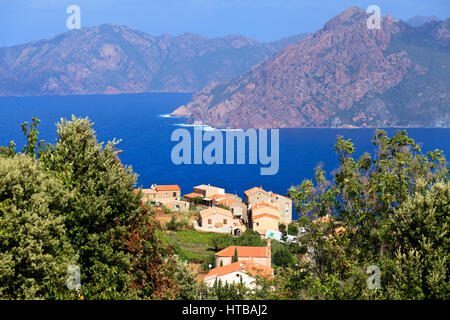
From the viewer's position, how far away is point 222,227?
233ft

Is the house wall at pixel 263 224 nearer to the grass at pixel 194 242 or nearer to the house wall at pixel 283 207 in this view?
the grass at pixel 194 242

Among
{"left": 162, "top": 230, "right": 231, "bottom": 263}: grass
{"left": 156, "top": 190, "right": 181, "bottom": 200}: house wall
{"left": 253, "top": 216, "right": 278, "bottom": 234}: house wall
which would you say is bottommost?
{"left": 162, "top": 230, "right": 231, "bottom": 263}: grass

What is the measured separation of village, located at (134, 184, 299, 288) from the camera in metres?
42.9

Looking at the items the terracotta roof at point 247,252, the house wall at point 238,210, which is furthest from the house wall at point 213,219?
the terracotta roof at point 247,252

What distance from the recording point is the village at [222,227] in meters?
42.9

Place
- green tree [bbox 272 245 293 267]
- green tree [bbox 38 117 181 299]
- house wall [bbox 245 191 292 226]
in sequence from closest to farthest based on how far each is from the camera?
green tree [bbox 38 117 181 299], green tree [bbox 272 245 293 267], house wall [bbox 245 191 292 226]

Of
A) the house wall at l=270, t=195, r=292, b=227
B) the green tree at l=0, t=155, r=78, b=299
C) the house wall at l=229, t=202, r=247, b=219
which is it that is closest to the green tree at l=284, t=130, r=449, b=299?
the green tree at l=0, t=155, r=78, b=299

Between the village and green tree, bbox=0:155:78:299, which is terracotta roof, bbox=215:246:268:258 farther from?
green tree, bbox=0:155:78:299

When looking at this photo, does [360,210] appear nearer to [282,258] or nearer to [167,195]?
[282,258]

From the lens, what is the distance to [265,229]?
73.6 metres

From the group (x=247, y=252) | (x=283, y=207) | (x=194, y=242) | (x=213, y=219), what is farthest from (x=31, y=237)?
(x=283, y=207)

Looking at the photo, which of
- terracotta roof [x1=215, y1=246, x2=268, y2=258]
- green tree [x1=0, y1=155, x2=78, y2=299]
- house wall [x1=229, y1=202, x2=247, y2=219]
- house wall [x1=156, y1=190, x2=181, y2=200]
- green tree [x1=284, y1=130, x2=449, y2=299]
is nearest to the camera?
green tree [x1=0, y1=155, x2=78, y2=299]
